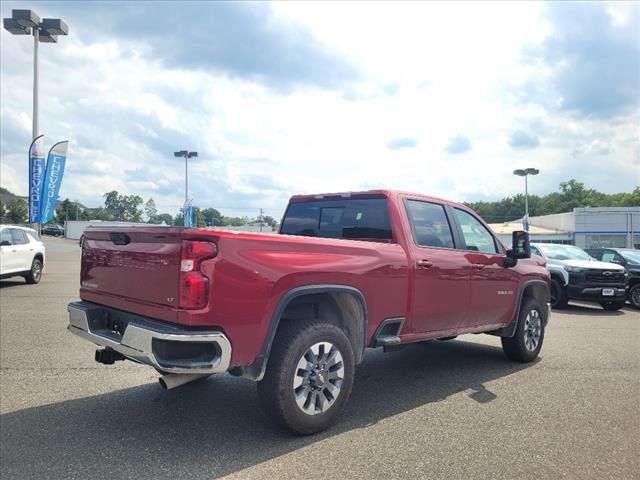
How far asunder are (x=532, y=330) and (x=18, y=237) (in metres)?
13.7

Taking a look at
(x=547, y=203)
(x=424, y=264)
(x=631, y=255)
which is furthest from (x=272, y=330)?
(x=547, y=203)

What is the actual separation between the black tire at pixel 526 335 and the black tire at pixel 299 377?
3110mm

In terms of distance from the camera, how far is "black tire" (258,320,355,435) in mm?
3742

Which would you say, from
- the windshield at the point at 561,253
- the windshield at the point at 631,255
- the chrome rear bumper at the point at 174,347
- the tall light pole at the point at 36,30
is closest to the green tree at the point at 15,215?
the tall light pole at the point at 36,30

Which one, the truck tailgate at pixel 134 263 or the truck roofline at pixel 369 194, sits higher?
the truck roofline at pixel 369 194

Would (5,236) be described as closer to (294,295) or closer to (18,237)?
(18,237)

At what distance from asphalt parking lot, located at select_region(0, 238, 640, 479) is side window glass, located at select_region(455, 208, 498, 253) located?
1456 mm

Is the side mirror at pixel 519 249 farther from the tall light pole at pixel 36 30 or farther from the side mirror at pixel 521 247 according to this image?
the tall light pole at pixel 36 30

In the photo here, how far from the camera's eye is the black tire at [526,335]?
6391 millimetres

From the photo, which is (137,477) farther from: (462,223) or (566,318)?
(566,318)

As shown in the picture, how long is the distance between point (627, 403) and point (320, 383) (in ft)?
10.2

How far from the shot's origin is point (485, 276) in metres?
5.71

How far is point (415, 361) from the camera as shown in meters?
6.57

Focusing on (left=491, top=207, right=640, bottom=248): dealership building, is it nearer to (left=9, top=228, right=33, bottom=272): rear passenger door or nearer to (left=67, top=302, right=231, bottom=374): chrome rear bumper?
(left=9, top=228, right=33, bottom=272): rear passenger door
